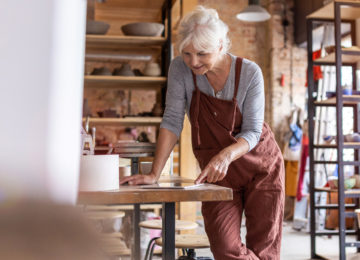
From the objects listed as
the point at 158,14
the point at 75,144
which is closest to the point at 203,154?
the point at 75,144

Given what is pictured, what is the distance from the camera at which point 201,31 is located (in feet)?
5.47

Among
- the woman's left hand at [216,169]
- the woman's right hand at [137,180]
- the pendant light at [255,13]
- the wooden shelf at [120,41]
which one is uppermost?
the pendant light at [255,13]

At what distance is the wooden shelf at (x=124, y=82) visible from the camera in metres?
4.35

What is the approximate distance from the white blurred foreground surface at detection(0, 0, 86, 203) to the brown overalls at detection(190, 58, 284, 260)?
1647mm

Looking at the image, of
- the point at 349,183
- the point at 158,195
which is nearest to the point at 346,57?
the point at 349,183

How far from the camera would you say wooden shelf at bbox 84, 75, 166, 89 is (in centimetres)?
435

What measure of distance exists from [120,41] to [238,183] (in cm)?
285

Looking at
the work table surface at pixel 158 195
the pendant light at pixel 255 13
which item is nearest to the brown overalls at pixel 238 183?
the work table surface at pixel 158 195

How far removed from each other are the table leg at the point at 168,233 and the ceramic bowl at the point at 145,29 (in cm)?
303

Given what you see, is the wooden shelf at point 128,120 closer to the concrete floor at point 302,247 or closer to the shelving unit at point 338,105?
the concrete floor at point 302,247

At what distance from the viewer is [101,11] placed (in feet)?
16.6

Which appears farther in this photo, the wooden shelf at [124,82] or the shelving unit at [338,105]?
the wooden shelf at [124,82]

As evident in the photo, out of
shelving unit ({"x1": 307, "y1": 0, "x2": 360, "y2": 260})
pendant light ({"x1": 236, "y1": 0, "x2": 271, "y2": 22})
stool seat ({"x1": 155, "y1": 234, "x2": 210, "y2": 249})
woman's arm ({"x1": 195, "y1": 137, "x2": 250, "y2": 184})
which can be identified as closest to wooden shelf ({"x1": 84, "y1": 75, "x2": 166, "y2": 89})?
shelving unit ({"x1": 307, "y1": 0, "x2": 360, "y2": 260})

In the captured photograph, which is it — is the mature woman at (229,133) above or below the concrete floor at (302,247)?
above
